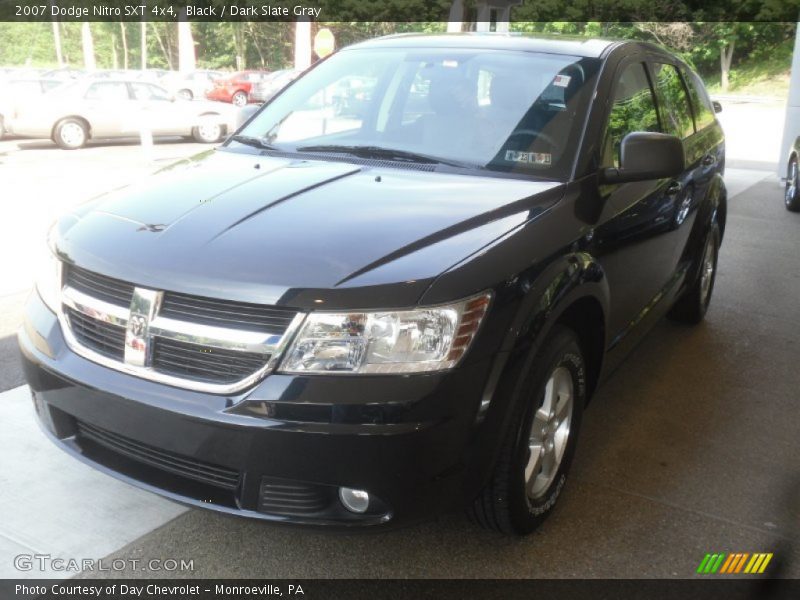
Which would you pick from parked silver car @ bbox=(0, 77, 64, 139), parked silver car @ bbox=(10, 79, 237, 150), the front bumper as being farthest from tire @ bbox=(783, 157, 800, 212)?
parked silver car @ bbox=(0, 77, 64, 139)

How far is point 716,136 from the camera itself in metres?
5.30

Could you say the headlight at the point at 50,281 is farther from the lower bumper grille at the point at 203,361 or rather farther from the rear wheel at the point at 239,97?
the rear wheel at the point at 239,97

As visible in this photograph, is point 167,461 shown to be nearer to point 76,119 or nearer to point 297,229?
point 297,229

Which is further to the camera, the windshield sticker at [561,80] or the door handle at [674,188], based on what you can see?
the door handle at [674,188]

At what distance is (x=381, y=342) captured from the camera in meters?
2.23

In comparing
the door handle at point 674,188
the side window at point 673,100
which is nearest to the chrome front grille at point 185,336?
the door handle at point 674,188

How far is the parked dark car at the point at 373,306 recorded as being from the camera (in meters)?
2.21

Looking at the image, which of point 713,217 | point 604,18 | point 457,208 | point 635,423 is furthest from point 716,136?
point 604,18

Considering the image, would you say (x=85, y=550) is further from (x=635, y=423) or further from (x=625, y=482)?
(x=635, y=423)

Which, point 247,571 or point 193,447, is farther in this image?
point 247,571

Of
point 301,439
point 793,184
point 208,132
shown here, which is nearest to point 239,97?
point 208,132

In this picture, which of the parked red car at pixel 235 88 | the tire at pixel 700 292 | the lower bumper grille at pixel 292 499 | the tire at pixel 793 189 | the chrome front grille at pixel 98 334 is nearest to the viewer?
the lower bumper grille at pixel 292 499

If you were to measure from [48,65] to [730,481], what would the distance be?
149 ft

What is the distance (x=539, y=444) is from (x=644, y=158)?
46.3 inches
